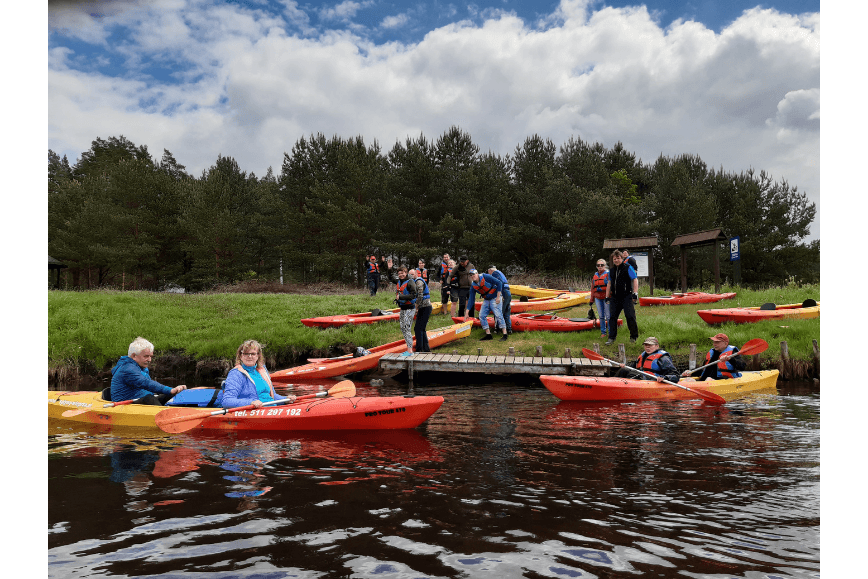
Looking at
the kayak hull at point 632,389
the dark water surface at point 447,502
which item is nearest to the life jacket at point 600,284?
the kayak hull at point 632,389

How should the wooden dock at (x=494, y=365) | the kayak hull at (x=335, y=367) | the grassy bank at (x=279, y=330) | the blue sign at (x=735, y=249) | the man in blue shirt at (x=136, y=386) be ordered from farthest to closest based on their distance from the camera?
the blue sign at (x=735, y=249) < the grassy bank at (x=279, y=330) < the kayak hull at (x=335, y=367) < the wooden dock at (x=494, y=365) < the man in blue shirt at (x=136, y=386)

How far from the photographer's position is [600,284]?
11.2 m

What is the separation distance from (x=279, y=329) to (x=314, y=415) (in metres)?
8.17

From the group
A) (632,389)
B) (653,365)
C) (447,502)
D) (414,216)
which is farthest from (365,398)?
(414,216)

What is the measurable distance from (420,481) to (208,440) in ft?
9.66

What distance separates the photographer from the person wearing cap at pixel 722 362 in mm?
8055

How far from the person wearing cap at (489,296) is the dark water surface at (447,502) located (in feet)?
18.8

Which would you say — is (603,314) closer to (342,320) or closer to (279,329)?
(342,320)

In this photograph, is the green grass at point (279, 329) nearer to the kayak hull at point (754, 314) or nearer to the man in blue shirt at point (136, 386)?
the kayak hull at point (754, 314)

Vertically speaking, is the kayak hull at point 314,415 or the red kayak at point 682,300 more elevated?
the red kayak at point 682,300

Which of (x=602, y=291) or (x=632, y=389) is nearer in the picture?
(x=632, y=389)

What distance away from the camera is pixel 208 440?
5859mm

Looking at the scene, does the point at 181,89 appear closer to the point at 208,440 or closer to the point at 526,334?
the point at 526,334

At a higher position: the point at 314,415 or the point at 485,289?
the point at 485,289
